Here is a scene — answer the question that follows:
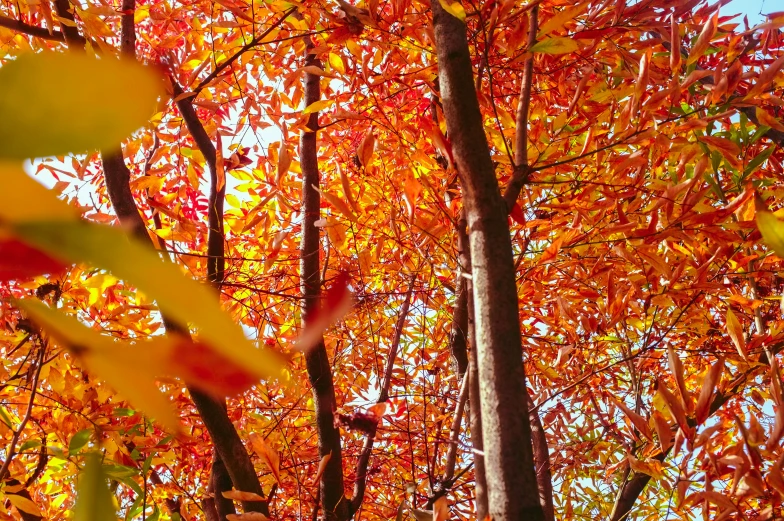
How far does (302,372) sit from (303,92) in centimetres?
99

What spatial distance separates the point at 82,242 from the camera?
0.39 feet

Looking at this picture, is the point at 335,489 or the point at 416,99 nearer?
the point at 335,489

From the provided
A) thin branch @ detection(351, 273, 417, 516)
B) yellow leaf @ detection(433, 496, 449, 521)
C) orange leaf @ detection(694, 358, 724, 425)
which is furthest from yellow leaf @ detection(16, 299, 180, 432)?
thin branch @ detection(351, 273, 417, 516)

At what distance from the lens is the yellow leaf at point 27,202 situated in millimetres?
123

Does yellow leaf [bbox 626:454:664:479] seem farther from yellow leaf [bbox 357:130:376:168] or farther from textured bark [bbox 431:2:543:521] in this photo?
yellow leaf [bbox 357:130:376:168]

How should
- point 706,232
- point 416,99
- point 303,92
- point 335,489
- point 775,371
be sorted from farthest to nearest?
point 303,92, point 416,99, point 335,489, point 706,232, point 775,371

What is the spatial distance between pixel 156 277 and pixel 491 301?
526mm

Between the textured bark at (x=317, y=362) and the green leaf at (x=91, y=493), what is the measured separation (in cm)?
137

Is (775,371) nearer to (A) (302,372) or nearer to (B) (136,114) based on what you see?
(B) (136,114)

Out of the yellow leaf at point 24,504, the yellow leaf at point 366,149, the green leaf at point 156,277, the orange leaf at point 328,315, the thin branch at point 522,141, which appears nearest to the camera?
the green leaf at point 156,277

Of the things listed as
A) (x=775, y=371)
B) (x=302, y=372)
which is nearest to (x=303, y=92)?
(x=302, y=372)

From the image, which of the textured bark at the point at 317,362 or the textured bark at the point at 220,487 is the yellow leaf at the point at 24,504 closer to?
the textured bark at the point at 220,487

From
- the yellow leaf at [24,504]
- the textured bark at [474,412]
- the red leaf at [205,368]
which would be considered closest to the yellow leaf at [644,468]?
the textured bark at [474,412]

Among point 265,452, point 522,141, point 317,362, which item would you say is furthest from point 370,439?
point 522,141
